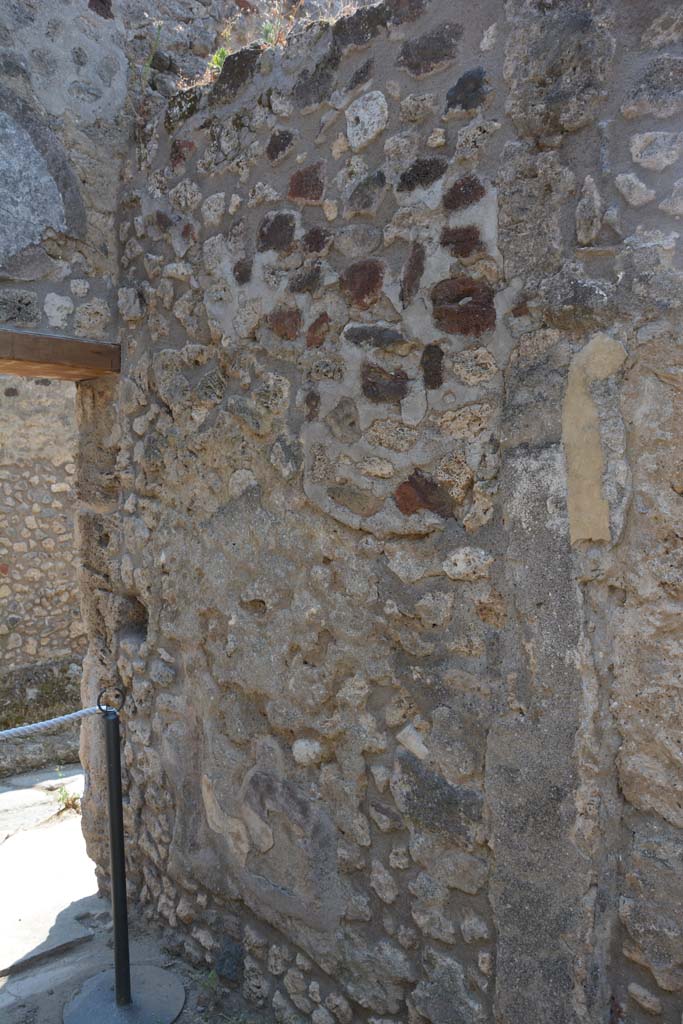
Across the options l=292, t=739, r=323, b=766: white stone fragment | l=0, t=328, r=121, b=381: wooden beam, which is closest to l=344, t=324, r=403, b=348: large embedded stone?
l=292, t=739, r=323, b=766: white stone fragment

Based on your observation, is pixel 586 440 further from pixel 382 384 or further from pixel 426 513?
pixel 382 384

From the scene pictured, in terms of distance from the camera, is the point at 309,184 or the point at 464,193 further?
the point at 309,184

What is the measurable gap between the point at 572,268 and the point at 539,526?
0.53m

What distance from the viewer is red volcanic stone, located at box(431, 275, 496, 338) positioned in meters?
1.88

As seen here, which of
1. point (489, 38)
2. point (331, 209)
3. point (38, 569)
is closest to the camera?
point (489, 38)

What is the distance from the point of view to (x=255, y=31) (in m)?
3.34

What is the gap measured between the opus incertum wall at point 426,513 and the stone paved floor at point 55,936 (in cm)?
13

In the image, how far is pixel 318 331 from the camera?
7.25 ft

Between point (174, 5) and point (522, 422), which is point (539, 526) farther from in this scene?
point (174, 5)

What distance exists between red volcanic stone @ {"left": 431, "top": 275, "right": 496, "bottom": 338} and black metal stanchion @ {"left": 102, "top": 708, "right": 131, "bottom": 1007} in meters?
1.50

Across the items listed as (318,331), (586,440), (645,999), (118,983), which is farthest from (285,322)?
(118,983)

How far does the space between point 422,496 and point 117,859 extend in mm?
1460

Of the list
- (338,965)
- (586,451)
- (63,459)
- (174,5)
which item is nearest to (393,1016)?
(338,965)

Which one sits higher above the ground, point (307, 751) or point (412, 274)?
point (412, 274)
